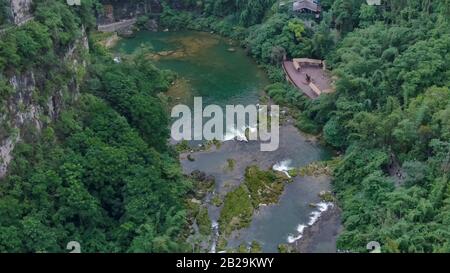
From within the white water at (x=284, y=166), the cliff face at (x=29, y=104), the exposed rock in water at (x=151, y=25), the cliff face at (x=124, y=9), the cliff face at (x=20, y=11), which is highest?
the cliff face at (x=20, y=11)

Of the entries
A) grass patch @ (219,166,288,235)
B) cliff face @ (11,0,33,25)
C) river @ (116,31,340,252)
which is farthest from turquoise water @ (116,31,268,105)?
cliff face @ (11,0,33,25)

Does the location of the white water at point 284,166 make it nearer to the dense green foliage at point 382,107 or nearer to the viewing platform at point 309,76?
the dense green foliage at point 382,107

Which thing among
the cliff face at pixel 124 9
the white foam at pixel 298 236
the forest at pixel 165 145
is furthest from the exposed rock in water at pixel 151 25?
the white foam at pixel 298 236

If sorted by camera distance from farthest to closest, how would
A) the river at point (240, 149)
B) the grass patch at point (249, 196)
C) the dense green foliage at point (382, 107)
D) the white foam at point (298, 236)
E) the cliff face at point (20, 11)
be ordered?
the grass patch at point (249, 196) → the river at point (240, 149) → the white foam at point (298, 236) → the dense green foliage at point (382, 107) → the cliff face at point (20, 11)

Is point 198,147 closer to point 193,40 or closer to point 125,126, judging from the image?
point 125,126

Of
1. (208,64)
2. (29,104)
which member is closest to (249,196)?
(29,104)

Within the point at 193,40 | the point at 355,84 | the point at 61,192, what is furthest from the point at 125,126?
the point at 193,40

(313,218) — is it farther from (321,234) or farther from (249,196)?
(249,196)
